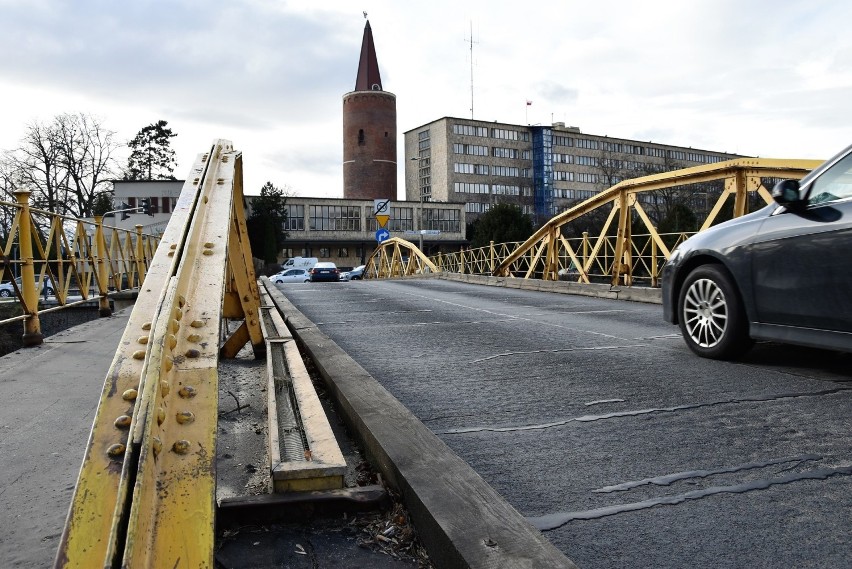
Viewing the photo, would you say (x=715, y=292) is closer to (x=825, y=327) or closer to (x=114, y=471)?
(x=825, y=327)

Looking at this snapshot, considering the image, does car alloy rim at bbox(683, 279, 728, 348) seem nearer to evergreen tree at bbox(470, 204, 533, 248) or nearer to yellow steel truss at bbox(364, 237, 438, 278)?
yellow steel truss at bbox(364, 237, 438, 278)

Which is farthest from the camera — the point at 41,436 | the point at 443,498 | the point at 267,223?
the point at 267,223

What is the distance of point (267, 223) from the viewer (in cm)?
7306

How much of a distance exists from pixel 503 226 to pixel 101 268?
38125 mm

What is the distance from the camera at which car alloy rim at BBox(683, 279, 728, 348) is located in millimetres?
5297

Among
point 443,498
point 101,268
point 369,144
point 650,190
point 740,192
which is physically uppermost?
point 369,144

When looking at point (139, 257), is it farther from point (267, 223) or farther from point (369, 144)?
point (369, 144)

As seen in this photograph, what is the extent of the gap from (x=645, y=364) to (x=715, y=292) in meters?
0.76

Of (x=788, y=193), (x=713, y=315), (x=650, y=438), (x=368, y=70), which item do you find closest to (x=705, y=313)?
(x=713, y=315)

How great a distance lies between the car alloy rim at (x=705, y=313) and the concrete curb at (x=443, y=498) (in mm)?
2894

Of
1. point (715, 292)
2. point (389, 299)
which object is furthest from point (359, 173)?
point (715, 292)

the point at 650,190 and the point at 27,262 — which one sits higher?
the point at 650,190

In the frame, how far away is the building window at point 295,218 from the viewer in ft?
286

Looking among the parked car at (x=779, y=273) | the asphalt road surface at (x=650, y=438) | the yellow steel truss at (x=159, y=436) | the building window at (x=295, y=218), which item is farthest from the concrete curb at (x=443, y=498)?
the building window at (x=295, y=218)
